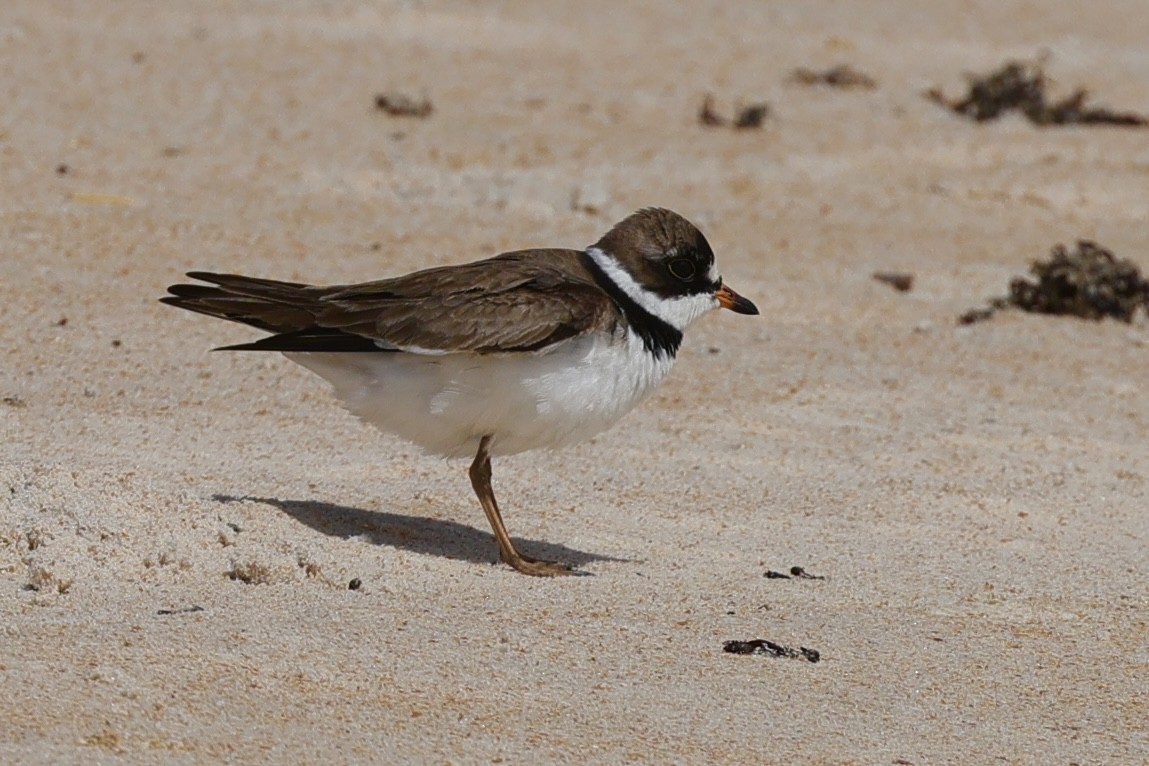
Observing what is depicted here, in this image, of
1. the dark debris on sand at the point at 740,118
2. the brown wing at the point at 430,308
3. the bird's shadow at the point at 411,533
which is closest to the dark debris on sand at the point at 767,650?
the bird's shadow at the point at 411,533

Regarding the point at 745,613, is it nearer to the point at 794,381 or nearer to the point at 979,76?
the point at 794,381

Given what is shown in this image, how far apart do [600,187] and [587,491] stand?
4689 millimetres

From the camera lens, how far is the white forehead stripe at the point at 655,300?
6348mm

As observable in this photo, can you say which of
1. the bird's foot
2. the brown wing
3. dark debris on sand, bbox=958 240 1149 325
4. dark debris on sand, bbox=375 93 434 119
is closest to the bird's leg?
the bird's foot

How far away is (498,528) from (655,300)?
100 cm

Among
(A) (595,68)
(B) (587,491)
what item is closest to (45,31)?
(A) (595,68)

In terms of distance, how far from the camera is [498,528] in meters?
6.11

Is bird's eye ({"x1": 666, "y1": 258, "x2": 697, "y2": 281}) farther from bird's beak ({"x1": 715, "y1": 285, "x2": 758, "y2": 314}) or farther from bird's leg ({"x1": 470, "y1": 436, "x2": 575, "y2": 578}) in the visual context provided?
bird's leg ({"x1": 470, "y1": 436, "x2": 575, "y2": 578})

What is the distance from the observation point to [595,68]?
46.2 ft

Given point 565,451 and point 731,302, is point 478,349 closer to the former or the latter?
point 731,302

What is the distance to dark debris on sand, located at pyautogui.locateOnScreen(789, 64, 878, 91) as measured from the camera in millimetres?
14188

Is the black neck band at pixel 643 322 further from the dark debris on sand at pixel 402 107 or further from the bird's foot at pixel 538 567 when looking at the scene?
the dark debris on sand at pixel 402 107

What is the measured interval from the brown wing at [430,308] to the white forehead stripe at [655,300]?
Result: 157 mm

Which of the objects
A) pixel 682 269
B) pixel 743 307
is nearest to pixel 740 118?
pixel 743 307
